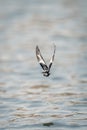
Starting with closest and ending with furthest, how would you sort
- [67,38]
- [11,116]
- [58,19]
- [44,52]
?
[11,116]
[44,52]
[67,38]
[58,19]

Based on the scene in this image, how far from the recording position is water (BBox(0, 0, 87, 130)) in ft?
38.7

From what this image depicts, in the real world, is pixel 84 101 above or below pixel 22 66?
below

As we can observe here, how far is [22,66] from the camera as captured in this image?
16875 mm

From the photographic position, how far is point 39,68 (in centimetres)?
1655

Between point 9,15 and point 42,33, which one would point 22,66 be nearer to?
point 42,33

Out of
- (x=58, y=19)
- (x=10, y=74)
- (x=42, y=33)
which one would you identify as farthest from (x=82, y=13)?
(x=10, y=74)

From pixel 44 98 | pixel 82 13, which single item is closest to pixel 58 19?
pixel 82 13

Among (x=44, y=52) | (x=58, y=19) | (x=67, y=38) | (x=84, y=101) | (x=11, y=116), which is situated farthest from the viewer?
(x=58, y=19)

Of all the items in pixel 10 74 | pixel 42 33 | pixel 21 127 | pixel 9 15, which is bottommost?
pixel 21 127

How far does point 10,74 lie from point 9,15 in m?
7.20

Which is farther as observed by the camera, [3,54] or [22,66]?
[3,54]

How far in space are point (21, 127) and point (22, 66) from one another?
5918 millimetres

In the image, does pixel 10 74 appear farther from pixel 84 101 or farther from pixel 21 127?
pixel 21 127

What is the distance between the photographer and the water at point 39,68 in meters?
11.8
